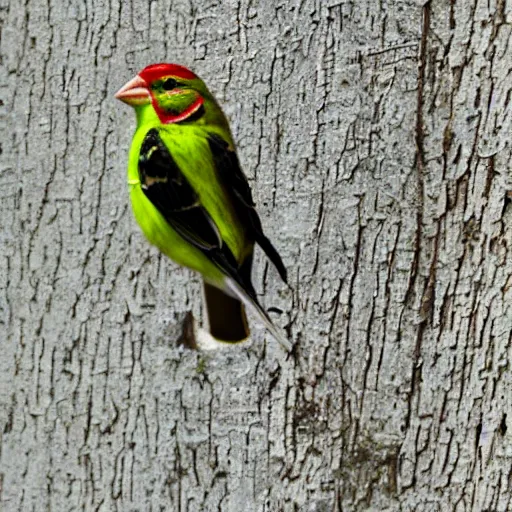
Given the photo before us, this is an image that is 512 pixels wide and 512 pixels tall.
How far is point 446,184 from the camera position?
1.77 metres

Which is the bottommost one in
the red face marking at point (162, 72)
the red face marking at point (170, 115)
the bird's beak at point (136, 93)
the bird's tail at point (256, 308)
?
the bird's tail at point (256, 308)

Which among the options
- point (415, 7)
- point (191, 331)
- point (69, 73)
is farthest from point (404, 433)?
point (69, 73)

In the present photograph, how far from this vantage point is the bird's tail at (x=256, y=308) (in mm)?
1741

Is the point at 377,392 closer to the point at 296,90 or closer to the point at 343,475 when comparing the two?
the point at 343,475

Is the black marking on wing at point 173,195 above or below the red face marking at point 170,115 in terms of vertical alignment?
below

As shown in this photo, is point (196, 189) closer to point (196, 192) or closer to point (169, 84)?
point (196, 192)

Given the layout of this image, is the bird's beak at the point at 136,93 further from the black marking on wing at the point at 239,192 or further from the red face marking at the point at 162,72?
the black marking on wing at the point at 239,192

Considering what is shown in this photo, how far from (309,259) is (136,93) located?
14.1 inches

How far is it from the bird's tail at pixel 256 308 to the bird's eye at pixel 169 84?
0.29 m

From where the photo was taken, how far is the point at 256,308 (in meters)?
1.76

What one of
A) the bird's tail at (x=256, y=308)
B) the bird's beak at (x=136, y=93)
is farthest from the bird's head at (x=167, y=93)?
the bird's tail at (x=256, y=308)

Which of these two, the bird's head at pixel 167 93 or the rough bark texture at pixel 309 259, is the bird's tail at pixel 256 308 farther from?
the bird's head at pixel 167 93

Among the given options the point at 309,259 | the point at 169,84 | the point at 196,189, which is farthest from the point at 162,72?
the point at 309,259

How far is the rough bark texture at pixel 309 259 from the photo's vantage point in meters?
1.76
